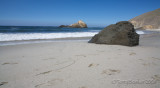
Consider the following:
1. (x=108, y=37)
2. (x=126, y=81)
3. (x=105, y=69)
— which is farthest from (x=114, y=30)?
(x=126, y=81)

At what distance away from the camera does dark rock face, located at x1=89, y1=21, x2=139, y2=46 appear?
5380 mm

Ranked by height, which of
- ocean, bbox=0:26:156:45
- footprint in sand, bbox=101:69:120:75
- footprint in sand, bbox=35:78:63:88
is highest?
ocean, bbox=0:26:156:45

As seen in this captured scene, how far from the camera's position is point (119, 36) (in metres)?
5.56

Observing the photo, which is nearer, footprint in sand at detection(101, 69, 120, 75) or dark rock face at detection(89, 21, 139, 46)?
footprint in sand at detection(101, 69, 120, 75)

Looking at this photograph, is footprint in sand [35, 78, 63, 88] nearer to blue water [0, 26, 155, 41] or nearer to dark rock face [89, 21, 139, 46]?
dark rock face [89, 21, 139, 46]

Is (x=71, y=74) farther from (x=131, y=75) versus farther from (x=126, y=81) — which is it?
(x=131, y=75)

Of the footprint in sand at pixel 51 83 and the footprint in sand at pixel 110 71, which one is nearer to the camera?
the footprint in sand at pixel 51 83

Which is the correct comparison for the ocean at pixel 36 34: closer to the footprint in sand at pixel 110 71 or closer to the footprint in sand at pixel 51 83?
the footprint in sand at pixel 51 83

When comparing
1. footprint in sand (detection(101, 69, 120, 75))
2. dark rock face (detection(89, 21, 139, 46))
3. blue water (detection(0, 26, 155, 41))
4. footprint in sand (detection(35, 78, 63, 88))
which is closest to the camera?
footprint in sand (detection(35, 78, 63, 88))

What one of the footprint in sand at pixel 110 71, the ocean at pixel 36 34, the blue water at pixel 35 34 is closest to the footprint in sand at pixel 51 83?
the footprint in sand at pixel 110 71

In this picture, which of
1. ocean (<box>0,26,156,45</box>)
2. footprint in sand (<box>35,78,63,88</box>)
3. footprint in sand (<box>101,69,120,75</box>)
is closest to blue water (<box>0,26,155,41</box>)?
ocean (<box>0,26,156,45</box>)

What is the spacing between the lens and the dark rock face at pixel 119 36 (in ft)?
17.7

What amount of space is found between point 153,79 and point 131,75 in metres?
0.31

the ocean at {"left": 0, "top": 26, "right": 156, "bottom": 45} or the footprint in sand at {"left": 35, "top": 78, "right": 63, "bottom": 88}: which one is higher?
the ocean at {"left": 0, "top": 26, "right": 156, "bottom": 45}
